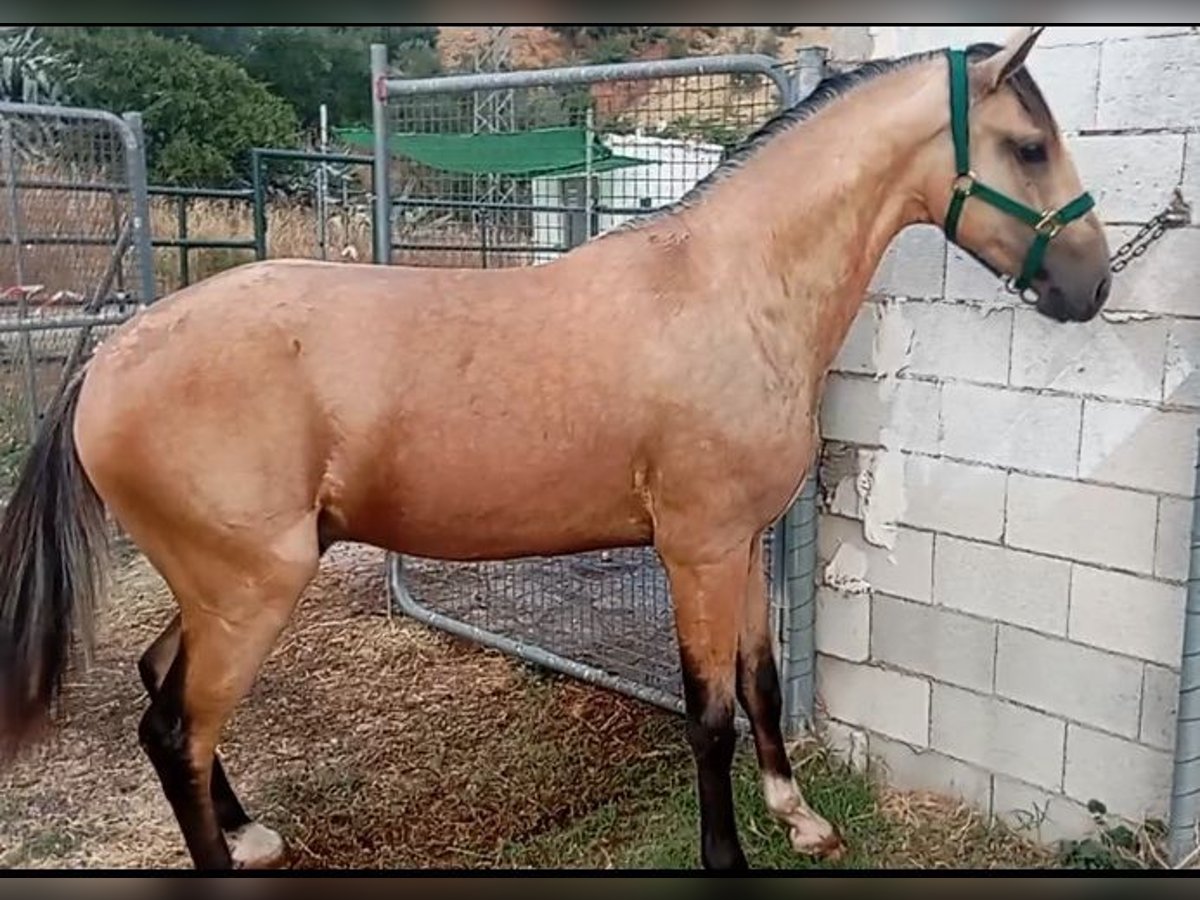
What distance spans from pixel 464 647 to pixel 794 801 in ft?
4.63

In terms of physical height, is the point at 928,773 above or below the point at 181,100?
below

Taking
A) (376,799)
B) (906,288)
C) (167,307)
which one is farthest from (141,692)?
(906,288)

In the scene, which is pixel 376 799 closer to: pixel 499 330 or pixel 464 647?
pixel 464 647

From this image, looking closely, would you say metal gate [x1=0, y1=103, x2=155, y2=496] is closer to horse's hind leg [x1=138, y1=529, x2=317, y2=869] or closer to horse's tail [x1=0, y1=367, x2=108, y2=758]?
horse's tail [x1=0, y1=367, x2=108, y2=758]

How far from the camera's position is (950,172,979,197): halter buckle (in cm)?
195

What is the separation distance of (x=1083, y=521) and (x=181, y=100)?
3.02 metres

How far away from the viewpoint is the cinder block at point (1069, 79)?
2109 millimetres

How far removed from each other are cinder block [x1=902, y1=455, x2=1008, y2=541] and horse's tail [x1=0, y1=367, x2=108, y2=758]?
1.65 m

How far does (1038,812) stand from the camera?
7.78ft

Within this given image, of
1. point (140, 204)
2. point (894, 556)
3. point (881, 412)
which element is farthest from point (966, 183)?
point (140, 204)

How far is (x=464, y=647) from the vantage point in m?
3.46

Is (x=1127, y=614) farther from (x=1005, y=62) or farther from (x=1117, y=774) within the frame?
(x=1005, y=62)

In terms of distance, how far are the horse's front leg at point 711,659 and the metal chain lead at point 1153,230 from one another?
90 centimetres

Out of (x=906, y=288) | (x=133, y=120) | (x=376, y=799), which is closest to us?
(x=906, y=288)
